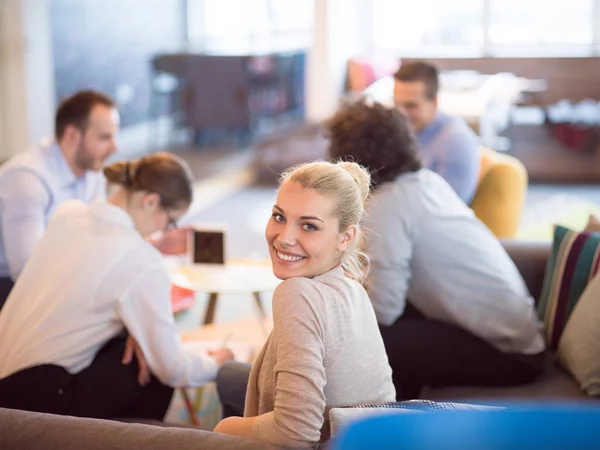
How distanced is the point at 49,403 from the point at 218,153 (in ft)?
23.1

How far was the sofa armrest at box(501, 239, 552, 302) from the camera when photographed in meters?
3.16

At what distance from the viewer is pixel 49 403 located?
2.33 m

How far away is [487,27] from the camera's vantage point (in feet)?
31.4

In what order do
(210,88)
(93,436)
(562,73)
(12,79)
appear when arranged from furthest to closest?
(210,88), (562,73), (12,79), (93,436)

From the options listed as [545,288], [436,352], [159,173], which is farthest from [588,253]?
[159,173]

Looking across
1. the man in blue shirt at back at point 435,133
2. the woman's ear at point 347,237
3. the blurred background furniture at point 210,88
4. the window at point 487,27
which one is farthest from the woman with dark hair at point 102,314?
the window at point 487,27

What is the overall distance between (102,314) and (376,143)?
907 mm

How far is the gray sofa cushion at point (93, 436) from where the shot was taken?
55.4 inches

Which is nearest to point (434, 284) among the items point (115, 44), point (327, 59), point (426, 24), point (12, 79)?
point (12, 79)

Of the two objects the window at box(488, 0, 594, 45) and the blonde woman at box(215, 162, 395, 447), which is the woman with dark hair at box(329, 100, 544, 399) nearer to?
the blonde woman at box(215, 162, 395, 447)

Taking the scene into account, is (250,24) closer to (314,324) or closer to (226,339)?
(226,339)

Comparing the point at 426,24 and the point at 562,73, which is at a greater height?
the point at 426,24

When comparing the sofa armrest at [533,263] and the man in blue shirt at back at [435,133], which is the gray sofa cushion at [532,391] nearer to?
the sofa armrest at [533,263]

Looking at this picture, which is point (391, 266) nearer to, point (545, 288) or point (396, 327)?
point (396, 327)
